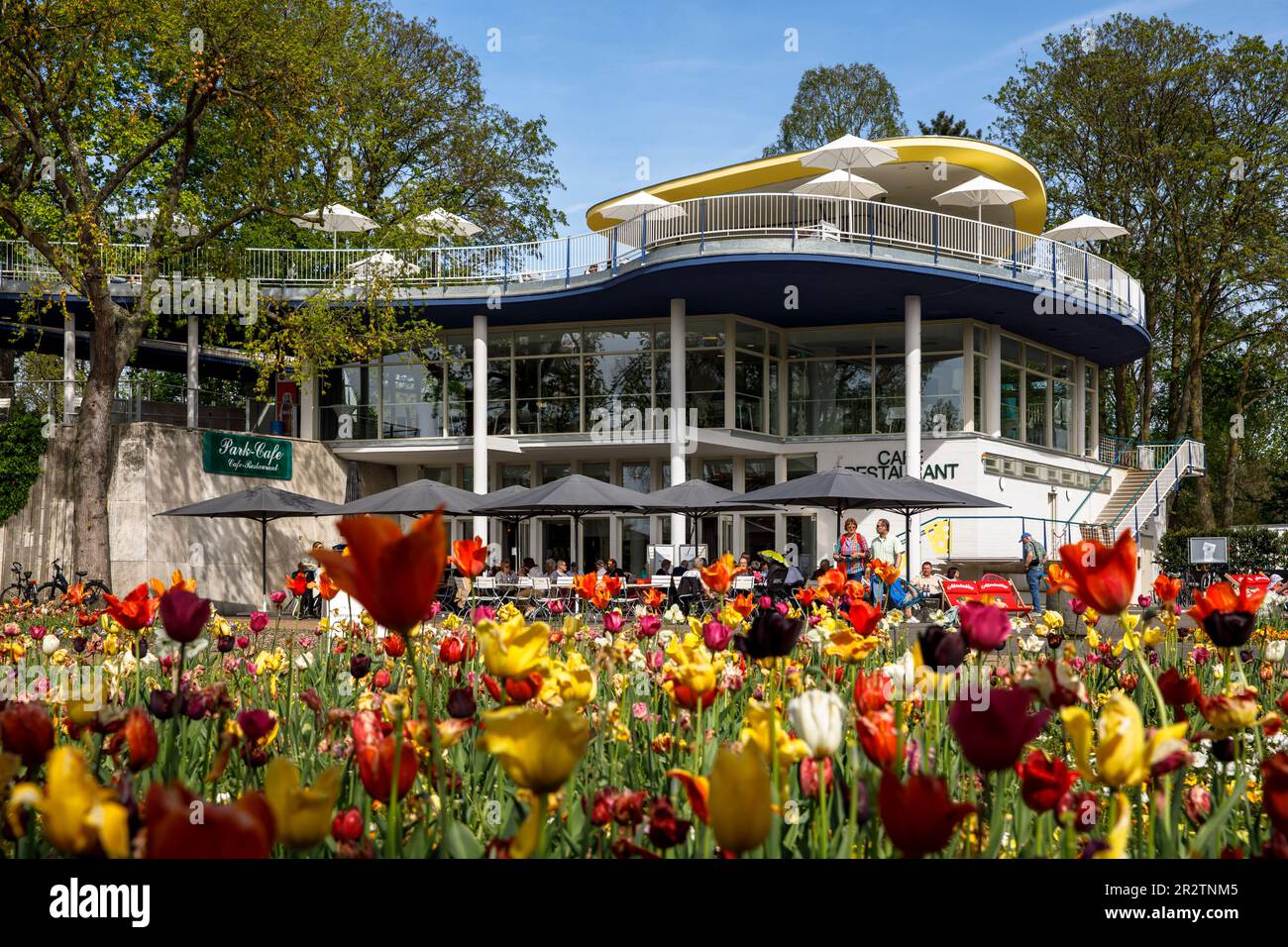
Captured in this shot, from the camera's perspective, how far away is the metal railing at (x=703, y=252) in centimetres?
2167

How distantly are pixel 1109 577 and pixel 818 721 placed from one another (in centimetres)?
64

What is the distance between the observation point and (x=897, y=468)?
24.3 m

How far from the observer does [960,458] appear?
24.1 meters

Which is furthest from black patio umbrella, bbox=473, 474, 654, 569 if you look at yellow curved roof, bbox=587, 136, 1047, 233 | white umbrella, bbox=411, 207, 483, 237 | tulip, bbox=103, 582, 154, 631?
tulip, bbox=103, 582, 154, 631

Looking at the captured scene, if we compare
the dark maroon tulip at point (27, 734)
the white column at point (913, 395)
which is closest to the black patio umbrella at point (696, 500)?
the white column at point (913, 395)

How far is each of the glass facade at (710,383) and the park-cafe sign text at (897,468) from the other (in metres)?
0.61

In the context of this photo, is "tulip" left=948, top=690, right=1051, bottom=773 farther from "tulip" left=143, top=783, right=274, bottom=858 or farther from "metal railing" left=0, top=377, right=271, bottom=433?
"metal railing" left=0, top=377, right=271, bottom=433

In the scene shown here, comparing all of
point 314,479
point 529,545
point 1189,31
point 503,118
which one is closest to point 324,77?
point 314,479

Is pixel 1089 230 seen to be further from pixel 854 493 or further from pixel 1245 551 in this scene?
pixel 854 493

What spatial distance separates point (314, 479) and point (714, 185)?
36.3ft

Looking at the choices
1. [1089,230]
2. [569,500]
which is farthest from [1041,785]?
[1089,230]

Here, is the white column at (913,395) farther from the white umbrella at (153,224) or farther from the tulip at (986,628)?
the tulip at (986,628)
